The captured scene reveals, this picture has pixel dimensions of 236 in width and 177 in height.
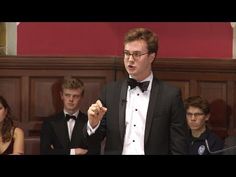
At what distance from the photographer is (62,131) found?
3.26 m

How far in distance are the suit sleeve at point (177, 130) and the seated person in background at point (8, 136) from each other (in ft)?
3.97

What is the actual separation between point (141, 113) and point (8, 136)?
1.18 metres

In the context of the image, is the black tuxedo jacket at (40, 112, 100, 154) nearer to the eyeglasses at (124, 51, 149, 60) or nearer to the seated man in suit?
the seated man in suit

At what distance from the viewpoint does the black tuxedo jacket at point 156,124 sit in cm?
236

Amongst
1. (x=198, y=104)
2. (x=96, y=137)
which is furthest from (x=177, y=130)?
(x=198, y=104)

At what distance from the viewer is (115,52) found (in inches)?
149

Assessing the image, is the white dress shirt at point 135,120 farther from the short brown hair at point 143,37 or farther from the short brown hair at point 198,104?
the short brown hair at point 198,104

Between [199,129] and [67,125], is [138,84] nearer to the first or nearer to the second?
[199,129]

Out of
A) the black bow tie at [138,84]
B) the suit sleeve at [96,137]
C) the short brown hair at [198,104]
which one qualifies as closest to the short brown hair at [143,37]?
the black bow tie at [138,84]
